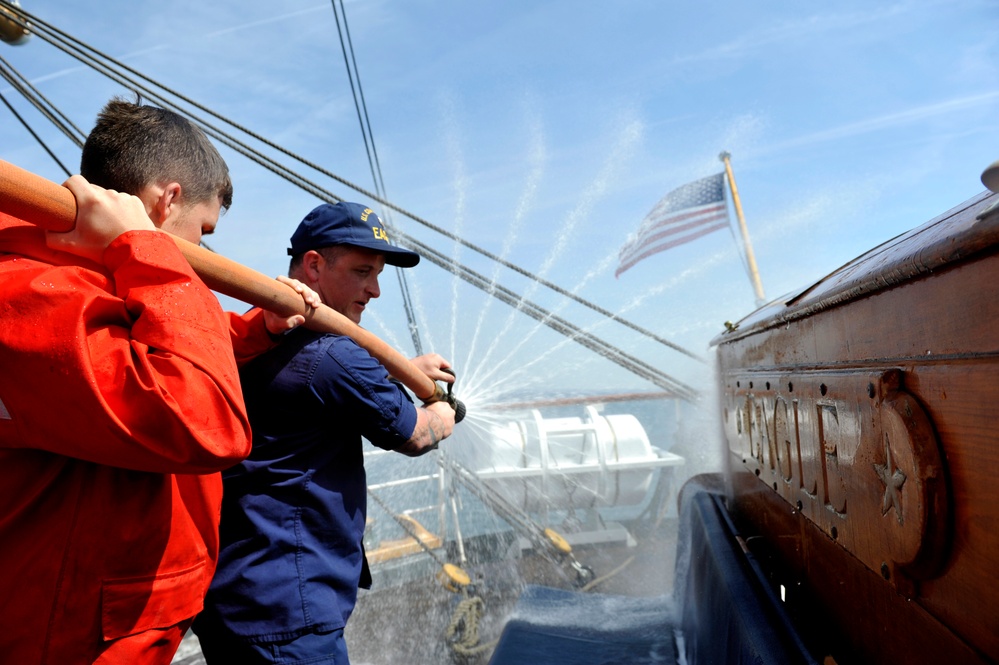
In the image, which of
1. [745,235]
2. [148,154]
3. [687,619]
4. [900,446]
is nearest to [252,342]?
[148,154]

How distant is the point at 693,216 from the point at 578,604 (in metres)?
6.62

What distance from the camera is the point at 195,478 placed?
134 centimetres

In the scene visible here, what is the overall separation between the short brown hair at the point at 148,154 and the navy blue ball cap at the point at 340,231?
0.46 m

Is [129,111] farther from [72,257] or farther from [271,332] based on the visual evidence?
[271,332]

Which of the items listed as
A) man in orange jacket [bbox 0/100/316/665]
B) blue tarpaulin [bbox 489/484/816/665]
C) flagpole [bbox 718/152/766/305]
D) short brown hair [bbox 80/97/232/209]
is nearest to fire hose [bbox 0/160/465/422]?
man in orange jacket [bbox 0/100/316/665]

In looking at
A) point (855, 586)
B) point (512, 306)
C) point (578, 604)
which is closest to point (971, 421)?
point (855, 586)

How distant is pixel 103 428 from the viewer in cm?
103

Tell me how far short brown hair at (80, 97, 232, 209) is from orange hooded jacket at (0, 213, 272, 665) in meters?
0.27

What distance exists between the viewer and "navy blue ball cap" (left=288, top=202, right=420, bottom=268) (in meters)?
1.99

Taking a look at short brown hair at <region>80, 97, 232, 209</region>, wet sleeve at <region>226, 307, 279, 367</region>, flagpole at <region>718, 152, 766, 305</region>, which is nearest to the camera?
short brown hair at <region>80, 97, 232, 209</region>

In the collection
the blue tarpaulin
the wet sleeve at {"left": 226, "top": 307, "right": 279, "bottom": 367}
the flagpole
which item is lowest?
the blue tarpaulin

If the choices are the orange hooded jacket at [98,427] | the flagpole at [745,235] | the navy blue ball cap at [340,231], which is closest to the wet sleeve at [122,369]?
the orange hooded jacket at [98,427]

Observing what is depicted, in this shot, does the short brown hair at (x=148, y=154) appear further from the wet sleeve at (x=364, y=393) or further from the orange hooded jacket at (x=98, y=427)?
the wet sleeve at (x=364, y=393)

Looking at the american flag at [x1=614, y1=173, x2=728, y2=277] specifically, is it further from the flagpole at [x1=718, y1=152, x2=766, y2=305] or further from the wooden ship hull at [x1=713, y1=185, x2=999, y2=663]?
the wooden ship hull at [x1=713, y1=185, x2=999, y2=663]
